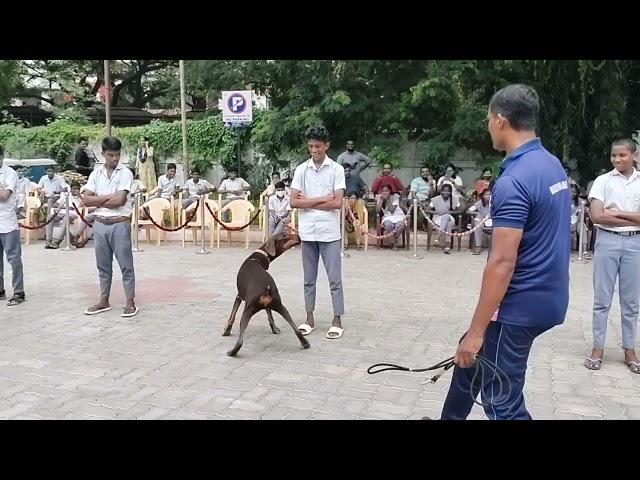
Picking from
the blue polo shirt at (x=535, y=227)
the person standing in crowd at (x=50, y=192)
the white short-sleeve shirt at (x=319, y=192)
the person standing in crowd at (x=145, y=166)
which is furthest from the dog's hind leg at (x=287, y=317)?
the person standing in crowd at (x=145, y=166)

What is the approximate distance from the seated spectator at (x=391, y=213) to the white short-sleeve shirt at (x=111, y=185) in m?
5.70

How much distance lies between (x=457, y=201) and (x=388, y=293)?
4.30m

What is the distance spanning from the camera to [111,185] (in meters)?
6.87

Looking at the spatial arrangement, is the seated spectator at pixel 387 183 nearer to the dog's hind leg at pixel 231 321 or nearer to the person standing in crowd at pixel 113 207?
the person standing in crowd at pixel 113 207

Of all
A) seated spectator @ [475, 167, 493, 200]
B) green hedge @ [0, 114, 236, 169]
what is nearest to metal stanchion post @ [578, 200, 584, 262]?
seated spectator @ [475, 167, 493, 200]

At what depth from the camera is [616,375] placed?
16.9ft

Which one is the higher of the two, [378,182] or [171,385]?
[378,182]

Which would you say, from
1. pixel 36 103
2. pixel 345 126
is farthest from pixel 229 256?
pixel 36 103

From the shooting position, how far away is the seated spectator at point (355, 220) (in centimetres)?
1171

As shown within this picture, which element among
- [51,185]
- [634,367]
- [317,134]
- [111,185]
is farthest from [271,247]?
[51,185]

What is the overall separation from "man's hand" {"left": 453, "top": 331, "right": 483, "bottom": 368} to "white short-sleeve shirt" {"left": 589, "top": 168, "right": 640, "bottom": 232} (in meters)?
2.74

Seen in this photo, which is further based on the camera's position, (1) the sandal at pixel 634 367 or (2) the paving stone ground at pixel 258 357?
(1) the sandal at pixel 634 367
